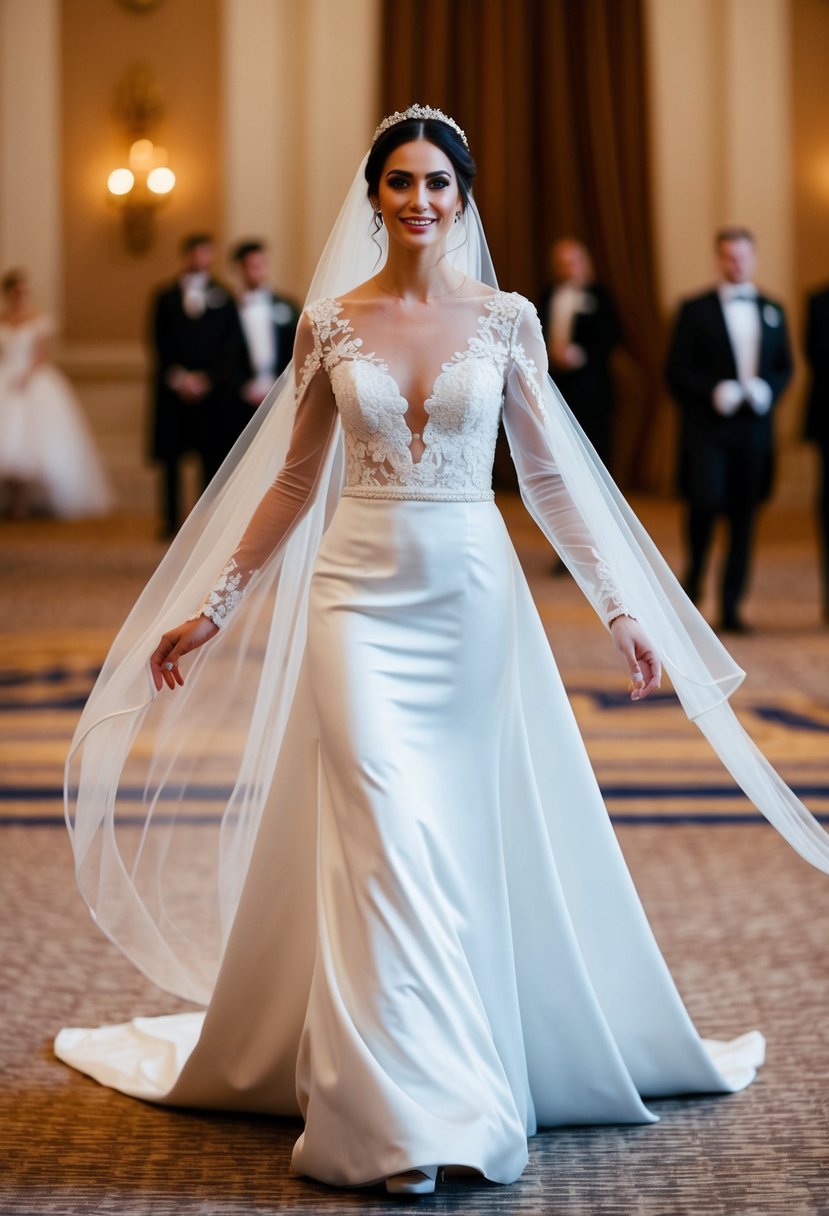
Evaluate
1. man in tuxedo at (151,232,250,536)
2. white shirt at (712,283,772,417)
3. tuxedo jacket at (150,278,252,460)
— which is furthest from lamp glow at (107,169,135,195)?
white shirt at (712,283,772,417)

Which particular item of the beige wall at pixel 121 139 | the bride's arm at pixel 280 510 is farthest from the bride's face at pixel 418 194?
the beige wall at pixel 121 139

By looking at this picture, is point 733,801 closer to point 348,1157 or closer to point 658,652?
point 658,652

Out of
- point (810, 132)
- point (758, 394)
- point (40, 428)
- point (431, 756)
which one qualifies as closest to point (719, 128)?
point (810, 132)

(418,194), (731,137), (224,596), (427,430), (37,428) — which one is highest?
(731,137)

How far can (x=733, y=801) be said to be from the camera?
5.38m

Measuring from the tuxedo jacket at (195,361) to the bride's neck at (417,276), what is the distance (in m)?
7.30

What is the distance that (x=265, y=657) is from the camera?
3303 millimetres

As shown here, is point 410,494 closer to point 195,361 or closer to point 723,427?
point 723,427

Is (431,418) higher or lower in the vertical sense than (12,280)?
higher

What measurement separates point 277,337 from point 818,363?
3343mm

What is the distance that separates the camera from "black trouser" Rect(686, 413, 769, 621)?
796 cm

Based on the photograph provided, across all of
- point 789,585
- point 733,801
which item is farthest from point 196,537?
point 789,585

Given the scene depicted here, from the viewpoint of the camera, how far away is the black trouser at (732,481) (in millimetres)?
7961

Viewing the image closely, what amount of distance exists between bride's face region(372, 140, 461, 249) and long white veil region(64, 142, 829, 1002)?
210 mm
